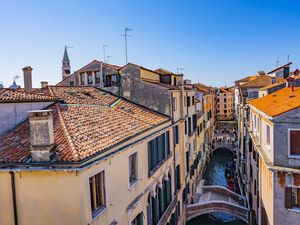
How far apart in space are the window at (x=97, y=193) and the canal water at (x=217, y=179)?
18701mm

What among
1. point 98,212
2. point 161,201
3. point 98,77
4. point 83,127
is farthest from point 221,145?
point 98,212

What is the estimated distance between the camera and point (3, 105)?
430 inches

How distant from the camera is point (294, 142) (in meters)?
13.9

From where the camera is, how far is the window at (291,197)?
46.3 feet

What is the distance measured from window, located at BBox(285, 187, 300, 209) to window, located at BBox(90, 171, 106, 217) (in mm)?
9411

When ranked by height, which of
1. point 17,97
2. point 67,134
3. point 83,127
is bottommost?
point 67,134

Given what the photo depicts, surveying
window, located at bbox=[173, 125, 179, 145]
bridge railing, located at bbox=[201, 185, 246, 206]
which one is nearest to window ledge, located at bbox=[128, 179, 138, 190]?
window, located at bbox=[173, 125, 179, 145]

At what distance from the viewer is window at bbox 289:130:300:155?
45.3 ft

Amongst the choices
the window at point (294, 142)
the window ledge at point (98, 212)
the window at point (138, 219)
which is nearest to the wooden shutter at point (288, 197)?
the window at point (294, 142)

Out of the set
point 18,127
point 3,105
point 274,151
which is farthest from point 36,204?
point 274,151

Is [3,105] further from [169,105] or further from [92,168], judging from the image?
[169,105]

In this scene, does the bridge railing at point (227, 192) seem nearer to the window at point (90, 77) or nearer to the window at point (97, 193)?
the window at point (90, 77)

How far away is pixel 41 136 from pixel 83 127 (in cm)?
255

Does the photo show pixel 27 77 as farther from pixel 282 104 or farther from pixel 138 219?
pixel 282 104
